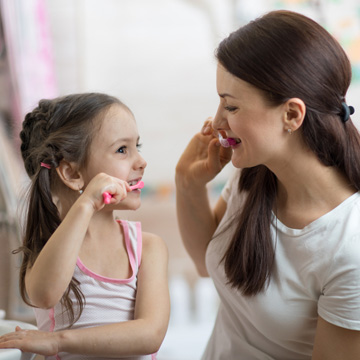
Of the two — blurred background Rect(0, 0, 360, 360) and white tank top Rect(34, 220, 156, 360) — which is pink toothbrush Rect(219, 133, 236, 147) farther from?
blurred background Rect(0, 0, 360, 360)

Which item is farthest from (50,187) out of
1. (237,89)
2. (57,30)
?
(57,30)

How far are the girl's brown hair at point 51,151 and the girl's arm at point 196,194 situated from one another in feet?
0.94

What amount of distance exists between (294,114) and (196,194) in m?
0.38

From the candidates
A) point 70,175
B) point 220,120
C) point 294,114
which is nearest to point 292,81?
point 294,114

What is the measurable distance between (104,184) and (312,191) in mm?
426

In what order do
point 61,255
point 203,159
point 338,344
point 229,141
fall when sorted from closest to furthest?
point 61,255 → point 338,344 → point 229,141 → point 203,159

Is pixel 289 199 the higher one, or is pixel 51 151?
pixel 51 151

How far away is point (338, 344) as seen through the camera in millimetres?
1009

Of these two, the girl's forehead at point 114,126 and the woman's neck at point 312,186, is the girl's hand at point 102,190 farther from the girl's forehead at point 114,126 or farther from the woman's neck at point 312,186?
the woman's neck at point 312,186

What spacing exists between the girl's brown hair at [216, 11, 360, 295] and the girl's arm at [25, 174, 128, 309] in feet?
1.14

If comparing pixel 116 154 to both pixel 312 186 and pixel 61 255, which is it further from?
pixel 312 186

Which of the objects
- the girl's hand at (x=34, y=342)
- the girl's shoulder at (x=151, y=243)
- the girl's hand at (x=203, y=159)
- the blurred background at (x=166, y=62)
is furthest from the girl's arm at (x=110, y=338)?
the blurred background at (x=166, y=62)

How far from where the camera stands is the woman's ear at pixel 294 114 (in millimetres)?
1000

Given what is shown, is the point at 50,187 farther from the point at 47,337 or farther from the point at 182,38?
the point at 182,38
